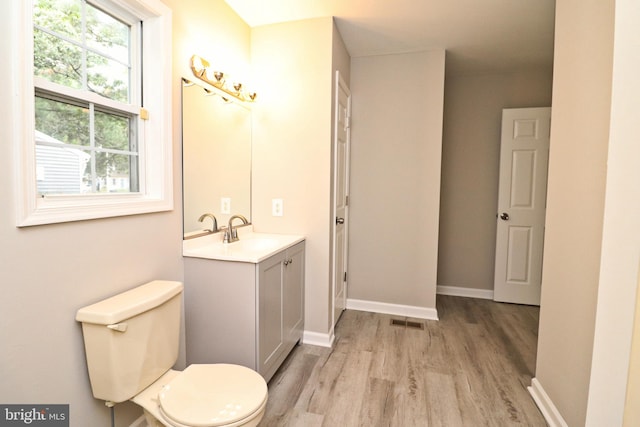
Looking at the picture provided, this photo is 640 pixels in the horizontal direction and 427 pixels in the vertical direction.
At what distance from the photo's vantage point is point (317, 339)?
2445 mm

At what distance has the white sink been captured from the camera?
1.71 metres

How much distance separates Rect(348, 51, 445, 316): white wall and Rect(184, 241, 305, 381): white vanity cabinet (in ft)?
4.72

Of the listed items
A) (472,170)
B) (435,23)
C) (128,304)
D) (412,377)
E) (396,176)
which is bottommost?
(412,377)

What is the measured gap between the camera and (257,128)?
2.50 meters

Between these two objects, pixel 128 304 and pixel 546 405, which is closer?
pixel 128 304

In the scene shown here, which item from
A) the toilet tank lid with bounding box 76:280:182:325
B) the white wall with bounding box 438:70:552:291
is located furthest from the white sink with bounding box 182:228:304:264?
A: the white wall with bounding box 438:70:552:291

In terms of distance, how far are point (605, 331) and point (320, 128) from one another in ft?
6.40

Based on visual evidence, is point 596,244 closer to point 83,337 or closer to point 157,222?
point 157,222

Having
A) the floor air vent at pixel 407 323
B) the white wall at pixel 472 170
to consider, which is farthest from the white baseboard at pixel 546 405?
the white wall at pixel 472 170

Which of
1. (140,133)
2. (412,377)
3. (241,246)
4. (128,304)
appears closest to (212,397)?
(128,304)

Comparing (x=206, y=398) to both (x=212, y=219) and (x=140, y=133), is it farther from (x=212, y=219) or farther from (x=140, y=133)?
(x=140, y=133)

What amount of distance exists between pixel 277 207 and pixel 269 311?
90 cm

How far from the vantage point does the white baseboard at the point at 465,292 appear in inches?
140

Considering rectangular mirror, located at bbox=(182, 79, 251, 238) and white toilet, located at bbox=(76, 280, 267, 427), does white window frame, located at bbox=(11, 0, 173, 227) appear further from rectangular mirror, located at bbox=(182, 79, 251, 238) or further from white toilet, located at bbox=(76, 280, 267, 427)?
white toilet, located at bbox=(76, 280, 267, 427)
